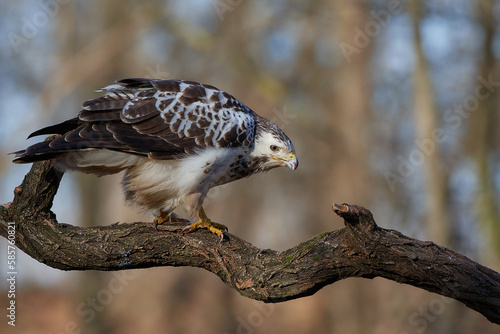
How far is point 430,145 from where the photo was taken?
29.3 ft

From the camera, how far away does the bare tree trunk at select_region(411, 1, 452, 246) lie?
29.3 feet

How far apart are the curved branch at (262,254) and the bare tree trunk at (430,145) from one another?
476cm

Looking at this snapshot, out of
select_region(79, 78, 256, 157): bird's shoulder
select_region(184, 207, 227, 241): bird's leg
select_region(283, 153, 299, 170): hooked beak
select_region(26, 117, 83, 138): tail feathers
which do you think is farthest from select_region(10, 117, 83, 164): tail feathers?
select_region(283, 153, 299, 170): hooked beak

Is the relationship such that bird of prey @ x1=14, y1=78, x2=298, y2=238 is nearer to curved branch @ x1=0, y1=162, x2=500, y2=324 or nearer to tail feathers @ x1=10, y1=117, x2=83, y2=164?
tail feathers @ x1=10, y1=117, x2=83, y2=164

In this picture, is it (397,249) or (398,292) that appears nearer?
(397,249)

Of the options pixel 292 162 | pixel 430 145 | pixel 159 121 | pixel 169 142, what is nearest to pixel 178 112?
pixel 159 121

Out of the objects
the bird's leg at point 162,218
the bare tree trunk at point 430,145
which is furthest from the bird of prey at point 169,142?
the bare tree trunk at point 430,145

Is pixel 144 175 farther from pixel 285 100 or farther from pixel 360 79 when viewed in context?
pixel 360 79

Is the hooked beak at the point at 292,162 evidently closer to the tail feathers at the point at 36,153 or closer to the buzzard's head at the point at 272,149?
the buzzard's head at the point at 272,149

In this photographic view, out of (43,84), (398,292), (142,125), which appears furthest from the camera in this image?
(43,84)

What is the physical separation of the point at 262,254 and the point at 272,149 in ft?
4.45

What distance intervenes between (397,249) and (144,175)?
7.82ft

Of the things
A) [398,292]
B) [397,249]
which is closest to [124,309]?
[398,292]

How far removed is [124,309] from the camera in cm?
1494
